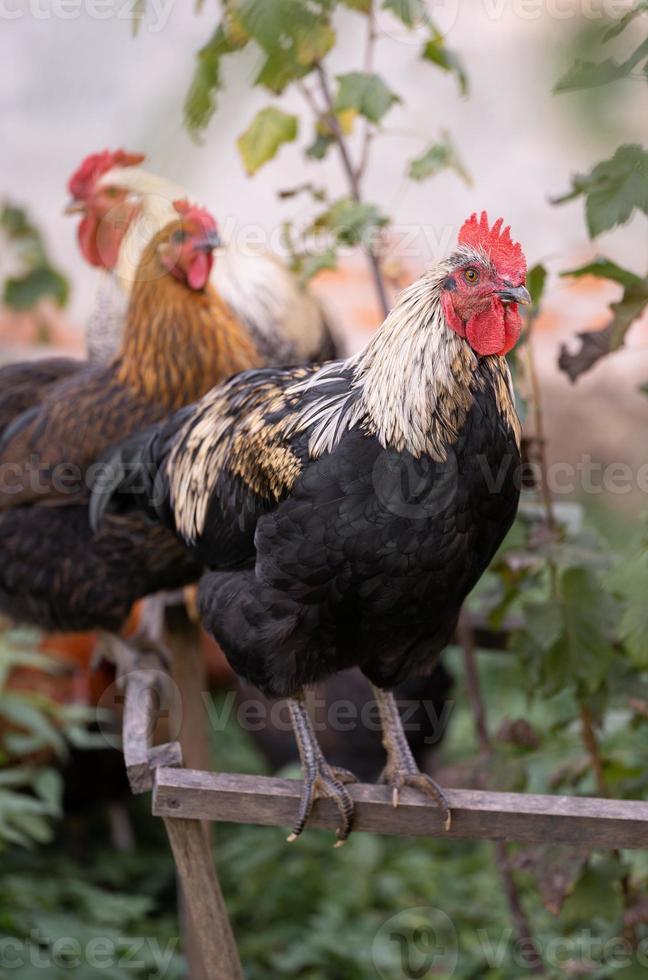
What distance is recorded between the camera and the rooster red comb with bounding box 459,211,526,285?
5.58 ft

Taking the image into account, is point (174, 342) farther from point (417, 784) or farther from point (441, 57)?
point (417, 784)

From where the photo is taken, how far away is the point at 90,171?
324 cm

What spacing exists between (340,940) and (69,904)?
942 mm

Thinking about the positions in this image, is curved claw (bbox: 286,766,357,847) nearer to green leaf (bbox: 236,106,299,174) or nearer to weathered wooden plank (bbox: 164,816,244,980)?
weathered wooden plank (bbox: 164,816,244,980)

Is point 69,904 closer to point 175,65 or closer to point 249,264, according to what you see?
point 249,264

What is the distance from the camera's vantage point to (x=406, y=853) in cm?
423

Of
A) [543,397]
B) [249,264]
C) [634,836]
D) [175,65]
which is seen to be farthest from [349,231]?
[175,65]

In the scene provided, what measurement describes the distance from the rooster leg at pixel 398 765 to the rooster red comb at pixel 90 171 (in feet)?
6.12

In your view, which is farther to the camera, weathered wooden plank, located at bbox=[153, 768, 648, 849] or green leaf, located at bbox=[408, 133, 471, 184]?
green leaf, located at bbox=[408, 133, 471, 184]

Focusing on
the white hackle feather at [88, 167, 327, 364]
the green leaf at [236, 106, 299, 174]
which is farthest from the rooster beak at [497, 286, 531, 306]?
the white hackle feather at [88, 167, 327, 364]

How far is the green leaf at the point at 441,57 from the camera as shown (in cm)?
254

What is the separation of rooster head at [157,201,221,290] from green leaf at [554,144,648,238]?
103 centimetres

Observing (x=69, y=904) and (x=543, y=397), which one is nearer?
(x=69, y=904)

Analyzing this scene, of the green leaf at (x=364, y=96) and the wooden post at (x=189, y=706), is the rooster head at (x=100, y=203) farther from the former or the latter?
the wooden post at (x=189, y=706)
